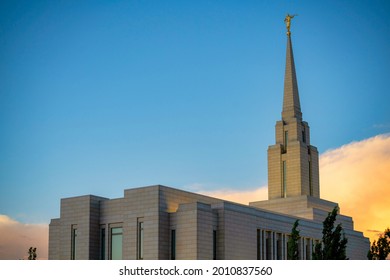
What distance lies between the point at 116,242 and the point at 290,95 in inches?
1226

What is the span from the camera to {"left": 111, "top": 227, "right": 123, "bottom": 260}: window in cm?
5572

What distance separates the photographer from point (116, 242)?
5616cm

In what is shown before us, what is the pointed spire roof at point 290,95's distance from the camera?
250 ft

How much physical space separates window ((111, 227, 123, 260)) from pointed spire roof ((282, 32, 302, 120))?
28.7 m

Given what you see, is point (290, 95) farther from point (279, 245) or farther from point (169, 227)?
point (169, 227)

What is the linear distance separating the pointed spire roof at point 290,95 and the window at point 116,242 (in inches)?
1131

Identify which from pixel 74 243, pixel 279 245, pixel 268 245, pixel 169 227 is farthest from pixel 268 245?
pixel 74 243

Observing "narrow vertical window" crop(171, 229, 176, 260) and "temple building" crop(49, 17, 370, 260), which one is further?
"narrow vertical window" crop(171, 229, 176, 260)

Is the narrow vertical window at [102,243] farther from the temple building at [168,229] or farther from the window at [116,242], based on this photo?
the window at [116,242]

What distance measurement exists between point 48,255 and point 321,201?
31.3 m

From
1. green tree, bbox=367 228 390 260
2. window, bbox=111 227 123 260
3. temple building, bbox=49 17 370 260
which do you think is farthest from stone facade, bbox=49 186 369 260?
green tree, bbox=367 228 390 260

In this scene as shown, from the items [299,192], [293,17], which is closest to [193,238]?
[299,192]

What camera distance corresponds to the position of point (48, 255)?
6297 centimetres

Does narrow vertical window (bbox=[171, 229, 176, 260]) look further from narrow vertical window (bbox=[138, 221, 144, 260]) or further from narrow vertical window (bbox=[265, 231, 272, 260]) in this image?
narrow vertical window (bbox=[265, 231, 272, 260])
